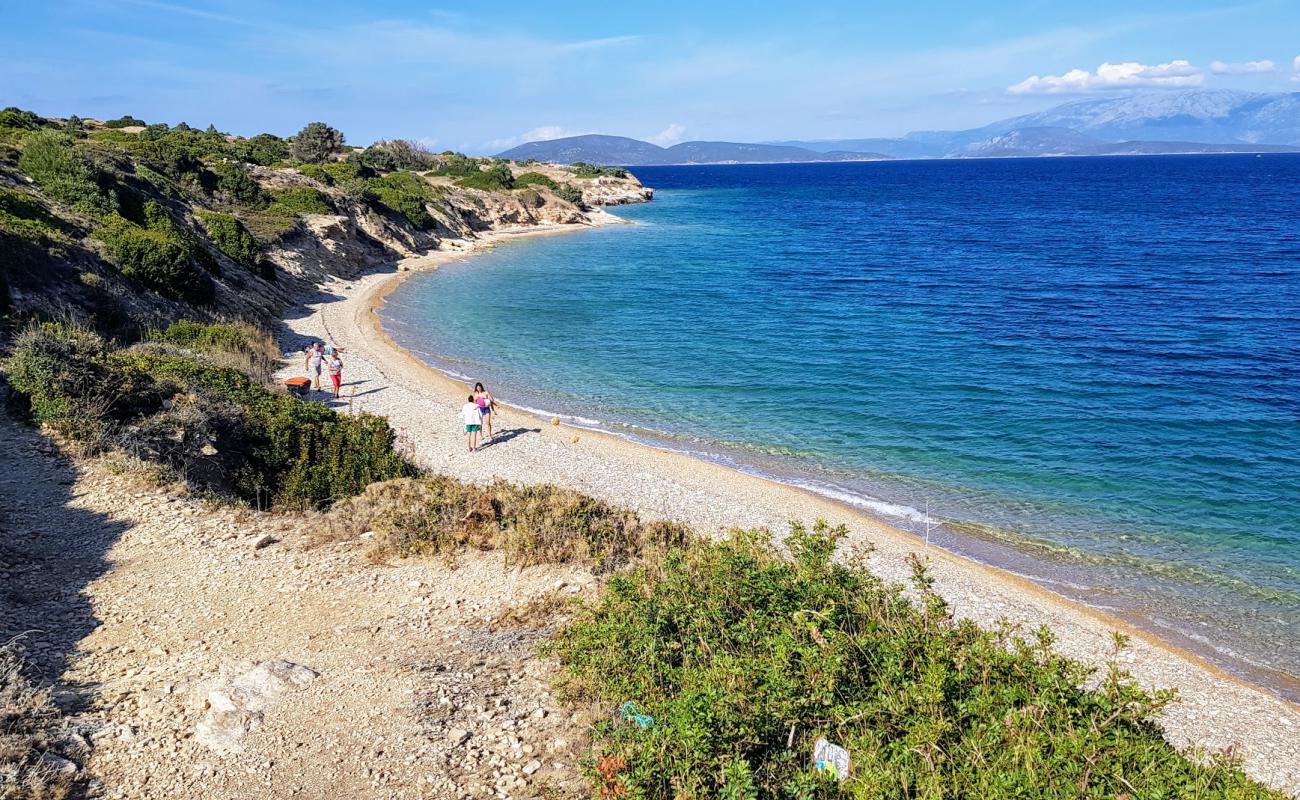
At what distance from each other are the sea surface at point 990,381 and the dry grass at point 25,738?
15.6m

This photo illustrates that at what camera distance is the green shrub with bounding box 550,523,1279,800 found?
6008 millimetres

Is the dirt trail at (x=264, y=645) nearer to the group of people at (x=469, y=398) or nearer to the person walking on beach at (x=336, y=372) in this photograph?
the group of people at (x=469, y=398)

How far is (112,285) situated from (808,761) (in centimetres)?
2715

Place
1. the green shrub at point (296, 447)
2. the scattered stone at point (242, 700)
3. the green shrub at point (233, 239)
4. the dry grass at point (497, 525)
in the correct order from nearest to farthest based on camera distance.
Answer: the scattered stone at point (242, 700) → the dry grass at point (497, 525) → the green shrub at point (296, 447) → the green shrub at point (233, 239)

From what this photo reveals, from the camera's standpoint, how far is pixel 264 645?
30.0ft

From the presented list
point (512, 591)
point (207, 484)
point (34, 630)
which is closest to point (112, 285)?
point (207, 484)

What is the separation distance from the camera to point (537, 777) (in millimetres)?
7156

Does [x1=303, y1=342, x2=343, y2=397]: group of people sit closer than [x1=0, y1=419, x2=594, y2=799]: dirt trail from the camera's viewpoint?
No

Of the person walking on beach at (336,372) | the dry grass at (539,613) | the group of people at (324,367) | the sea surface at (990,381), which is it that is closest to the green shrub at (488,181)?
the sea surface at (990,381)

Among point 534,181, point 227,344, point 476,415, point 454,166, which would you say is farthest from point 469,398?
point 454,166

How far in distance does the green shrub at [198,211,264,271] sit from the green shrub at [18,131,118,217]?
5244 millimetres

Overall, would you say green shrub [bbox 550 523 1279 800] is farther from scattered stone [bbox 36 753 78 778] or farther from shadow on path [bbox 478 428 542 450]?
shadow on path [bbox 478 428 542 450]

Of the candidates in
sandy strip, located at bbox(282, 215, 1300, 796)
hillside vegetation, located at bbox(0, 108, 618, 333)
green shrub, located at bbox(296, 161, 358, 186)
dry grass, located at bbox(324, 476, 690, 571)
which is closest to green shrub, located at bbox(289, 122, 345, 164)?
hillside vegetation, located at bbox(0, 108, 618, 333)

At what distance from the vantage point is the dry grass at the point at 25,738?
614cm
